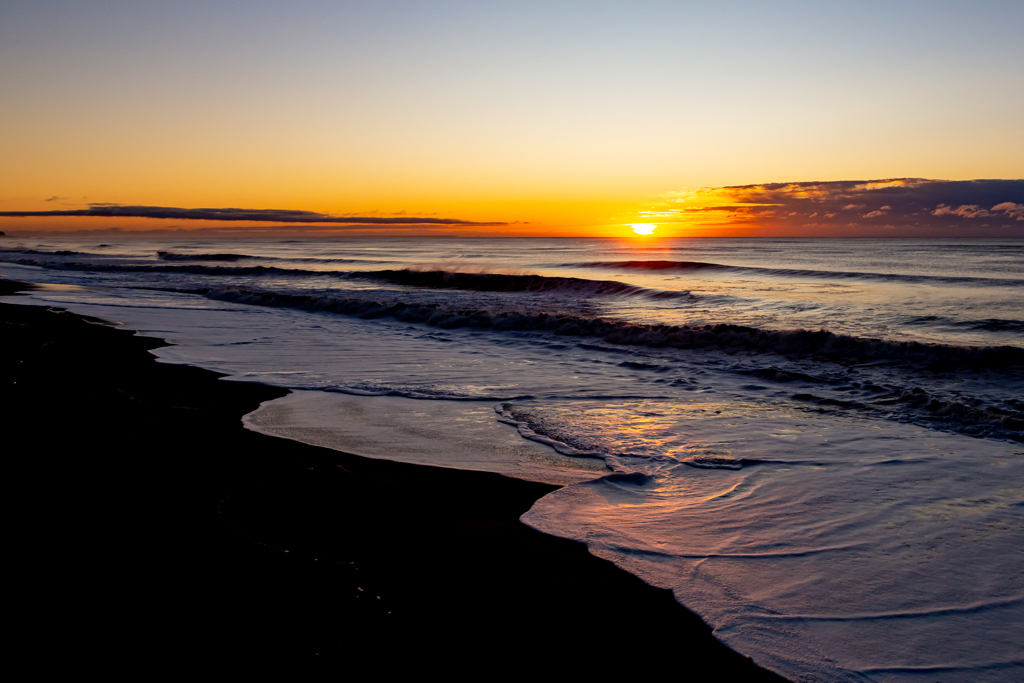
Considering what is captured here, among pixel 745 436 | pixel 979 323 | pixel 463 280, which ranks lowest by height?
pixel 745 436

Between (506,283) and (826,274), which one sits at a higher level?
(826,274)

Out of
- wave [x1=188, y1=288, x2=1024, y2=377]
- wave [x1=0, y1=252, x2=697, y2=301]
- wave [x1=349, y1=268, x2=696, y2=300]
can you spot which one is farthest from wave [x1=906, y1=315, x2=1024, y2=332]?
wave [x1=349, y1=268, x2=696, y2=300]

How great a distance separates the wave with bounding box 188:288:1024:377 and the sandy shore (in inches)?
332

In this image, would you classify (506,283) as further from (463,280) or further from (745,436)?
(745,436)

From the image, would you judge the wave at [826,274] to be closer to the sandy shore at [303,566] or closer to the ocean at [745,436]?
the ocean at [745,436]

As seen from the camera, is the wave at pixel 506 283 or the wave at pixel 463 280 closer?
the wave at pixel 506 283

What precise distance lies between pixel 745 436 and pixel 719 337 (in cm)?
665

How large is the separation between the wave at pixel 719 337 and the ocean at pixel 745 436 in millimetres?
61

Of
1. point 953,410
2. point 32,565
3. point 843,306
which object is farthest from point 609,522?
point 843,306

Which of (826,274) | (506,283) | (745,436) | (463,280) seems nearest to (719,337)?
(745,436)

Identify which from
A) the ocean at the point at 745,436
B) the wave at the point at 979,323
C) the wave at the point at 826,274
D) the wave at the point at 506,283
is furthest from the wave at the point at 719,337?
the wave at the point at 826,274

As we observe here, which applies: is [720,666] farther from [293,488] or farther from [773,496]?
[293,488]

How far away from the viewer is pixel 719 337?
12383 millimetres

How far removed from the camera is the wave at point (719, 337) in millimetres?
9984
